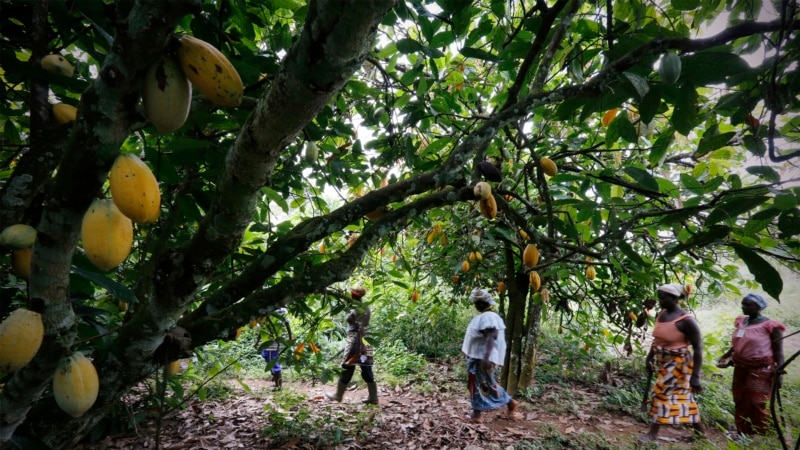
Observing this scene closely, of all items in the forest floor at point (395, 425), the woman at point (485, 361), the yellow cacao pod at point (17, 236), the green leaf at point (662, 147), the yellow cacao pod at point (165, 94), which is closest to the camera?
the yellow cacao pod at point (165, 94)

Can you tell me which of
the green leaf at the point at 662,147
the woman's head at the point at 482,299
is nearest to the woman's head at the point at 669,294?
the woman's head at the point at 482,299

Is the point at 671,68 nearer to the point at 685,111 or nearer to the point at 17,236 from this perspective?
the point at 685,111

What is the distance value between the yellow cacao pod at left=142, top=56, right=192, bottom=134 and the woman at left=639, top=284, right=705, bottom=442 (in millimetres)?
3991

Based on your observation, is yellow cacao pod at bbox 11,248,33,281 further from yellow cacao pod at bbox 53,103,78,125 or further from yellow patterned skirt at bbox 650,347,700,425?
yellow patterned skirt at bbox 650,347,700,425

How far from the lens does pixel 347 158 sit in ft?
7.98

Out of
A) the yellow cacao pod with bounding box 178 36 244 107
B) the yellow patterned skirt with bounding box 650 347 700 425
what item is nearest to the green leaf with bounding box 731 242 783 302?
the yellow cacao pod with bounding box 178 36 244 107

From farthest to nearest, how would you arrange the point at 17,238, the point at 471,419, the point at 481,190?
the point at 471,419 < the point at 481,190 < the point at 17,238

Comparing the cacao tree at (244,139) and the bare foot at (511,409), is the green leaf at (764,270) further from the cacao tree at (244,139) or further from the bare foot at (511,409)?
the bare foot at (511,409)

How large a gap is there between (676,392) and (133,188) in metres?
4.40

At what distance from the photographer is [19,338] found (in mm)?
705

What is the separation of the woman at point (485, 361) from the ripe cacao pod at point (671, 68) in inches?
136

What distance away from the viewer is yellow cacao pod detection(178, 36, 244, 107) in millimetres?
656

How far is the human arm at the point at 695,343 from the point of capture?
351 centimetres

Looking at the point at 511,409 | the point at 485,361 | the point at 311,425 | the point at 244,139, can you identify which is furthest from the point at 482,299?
the point at 244,139
